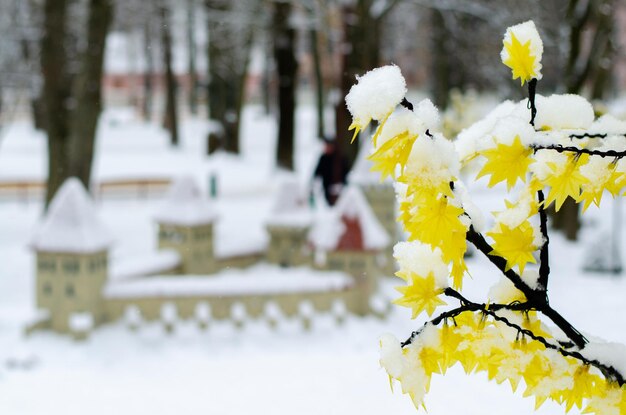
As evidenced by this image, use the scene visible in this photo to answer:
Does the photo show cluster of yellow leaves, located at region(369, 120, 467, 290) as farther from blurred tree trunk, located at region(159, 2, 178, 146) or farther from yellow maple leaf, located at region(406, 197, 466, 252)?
blurred tree trunk, located at region(159, 2, 178, 146)

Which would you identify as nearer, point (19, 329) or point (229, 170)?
point (19, 329)

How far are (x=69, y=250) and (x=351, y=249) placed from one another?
2.88 metres

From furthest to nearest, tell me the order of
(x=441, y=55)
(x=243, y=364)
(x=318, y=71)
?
(x=441, y=55) → (x=318, y=71) → (x=243, y=364)

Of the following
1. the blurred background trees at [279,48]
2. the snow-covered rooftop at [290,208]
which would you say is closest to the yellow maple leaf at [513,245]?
the blurred background trees at [279,48]

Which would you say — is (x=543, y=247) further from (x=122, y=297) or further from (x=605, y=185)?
(x=122, y=297)

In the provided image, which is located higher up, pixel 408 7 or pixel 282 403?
pixel 408 7

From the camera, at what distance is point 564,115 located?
5.29 feet

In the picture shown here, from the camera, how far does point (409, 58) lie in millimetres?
47188

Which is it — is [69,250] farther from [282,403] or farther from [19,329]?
[282,403]

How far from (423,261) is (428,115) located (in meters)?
0.27

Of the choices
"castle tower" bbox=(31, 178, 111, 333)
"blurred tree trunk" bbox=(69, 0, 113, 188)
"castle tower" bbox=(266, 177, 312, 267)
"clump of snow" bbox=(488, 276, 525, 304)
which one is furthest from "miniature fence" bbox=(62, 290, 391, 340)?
"clump of snow" bbox=(488, 276, 525, 304)

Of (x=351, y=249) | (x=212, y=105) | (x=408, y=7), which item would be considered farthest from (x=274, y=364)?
(x=408, y=7)

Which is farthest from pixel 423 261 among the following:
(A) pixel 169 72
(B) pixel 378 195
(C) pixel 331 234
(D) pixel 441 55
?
(A) pixel 169 72

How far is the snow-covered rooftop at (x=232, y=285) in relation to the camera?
8078 millimetres
